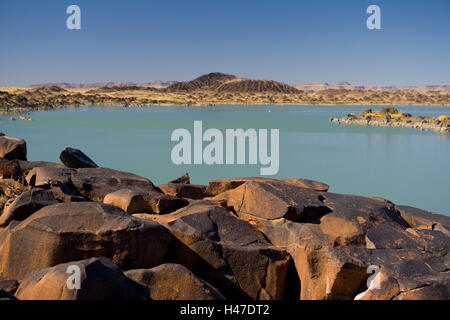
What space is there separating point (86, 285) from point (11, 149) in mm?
7376

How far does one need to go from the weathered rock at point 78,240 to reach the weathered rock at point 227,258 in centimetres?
39

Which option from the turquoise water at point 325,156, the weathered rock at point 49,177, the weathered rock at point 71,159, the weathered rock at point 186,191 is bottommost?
→ the turquoise water at point 325,156

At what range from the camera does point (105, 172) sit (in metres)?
8.37

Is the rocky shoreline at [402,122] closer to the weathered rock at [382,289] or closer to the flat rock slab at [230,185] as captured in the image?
the flat rock slab at [230,185]

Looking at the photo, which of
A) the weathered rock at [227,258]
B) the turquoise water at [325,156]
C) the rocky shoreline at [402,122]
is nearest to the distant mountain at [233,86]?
the rocky shoreline at [402,122]

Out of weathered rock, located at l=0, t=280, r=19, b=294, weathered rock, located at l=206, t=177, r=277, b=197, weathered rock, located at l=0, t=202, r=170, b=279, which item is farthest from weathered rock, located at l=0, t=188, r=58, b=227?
weathered rock, located at l=206, t=177, r=277, b=197

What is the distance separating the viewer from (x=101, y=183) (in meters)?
7.61

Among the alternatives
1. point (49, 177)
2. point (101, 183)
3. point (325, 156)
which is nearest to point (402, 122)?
point (325, 156)

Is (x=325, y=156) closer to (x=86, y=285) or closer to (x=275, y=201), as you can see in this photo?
(x=275, y=201)

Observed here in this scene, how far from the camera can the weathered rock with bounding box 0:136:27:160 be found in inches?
383

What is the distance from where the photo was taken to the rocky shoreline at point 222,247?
4.25 m
